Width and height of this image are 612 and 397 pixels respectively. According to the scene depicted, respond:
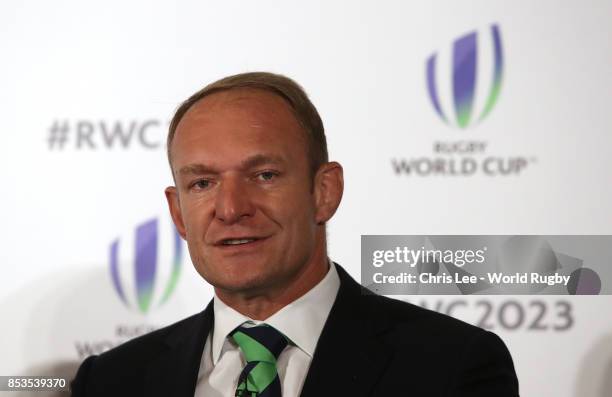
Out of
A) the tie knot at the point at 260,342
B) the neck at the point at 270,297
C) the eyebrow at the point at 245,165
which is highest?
the eyebrow at the point at 245,165

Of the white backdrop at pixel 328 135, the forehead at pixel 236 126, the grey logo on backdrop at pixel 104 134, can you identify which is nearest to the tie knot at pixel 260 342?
the forehead at pixel 236 126

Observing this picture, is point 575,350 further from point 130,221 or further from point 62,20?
point 62,20

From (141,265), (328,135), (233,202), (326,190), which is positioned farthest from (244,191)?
(141,265)

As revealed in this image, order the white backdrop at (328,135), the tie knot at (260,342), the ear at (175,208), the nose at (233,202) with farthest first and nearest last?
the white backdrop at (328,135) → the ear at (175,208) → the tie knot at (260,342) → the nose at (233,202)

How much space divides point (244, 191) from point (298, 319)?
12.2 inches

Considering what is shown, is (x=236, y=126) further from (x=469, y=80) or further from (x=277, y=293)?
(x=469, y=80)

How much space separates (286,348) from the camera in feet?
5.98

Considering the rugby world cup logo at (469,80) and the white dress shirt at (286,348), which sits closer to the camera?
the white dress shirt at (286,348)

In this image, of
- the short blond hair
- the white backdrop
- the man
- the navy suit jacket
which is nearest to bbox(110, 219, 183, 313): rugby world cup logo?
the white backdrop

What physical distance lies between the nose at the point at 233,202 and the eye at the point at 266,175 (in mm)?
43

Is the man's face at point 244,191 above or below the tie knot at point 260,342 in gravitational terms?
above

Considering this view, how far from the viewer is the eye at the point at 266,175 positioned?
1747mm

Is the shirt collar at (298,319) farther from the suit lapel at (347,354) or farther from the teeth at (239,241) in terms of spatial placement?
the teeth at (239,241)

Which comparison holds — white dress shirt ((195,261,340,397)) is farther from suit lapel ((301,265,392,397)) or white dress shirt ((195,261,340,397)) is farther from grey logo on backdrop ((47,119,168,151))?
grey logo on backdrop ((47,119,168,151))
